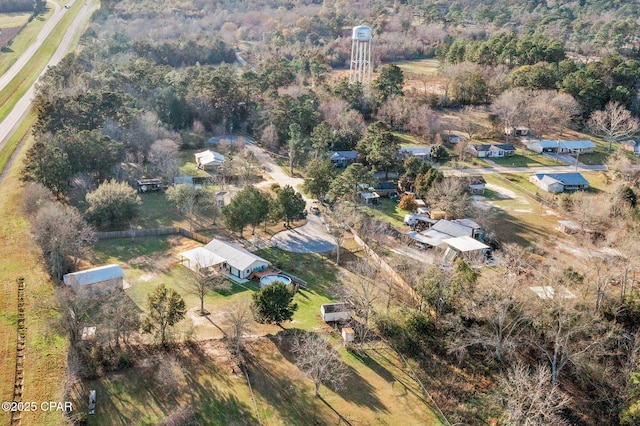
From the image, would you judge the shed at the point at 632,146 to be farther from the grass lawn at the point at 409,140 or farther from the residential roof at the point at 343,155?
the residential roof at the point at 343,155

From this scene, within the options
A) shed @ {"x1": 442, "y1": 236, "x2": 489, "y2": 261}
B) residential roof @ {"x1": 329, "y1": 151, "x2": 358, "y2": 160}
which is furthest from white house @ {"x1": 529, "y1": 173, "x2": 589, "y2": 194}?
residential roof @ {"x1": 329, "y1": 151, "x2": 358, "y2": 160}

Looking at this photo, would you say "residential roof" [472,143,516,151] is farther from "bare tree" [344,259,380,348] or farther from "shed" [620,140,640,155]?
"bare tree" [344,259,380,348]

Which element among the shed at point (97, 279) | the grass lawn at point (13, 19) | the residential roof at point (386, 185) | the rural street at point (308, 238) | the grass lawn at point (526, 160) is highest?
the grass lawn at point (13, 19)

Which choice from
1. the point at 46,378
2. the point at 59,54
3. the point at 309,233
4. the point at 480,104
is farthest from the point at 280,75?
the point at 46,378

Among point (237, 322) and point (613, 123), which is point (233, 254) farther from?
point (613, 123)

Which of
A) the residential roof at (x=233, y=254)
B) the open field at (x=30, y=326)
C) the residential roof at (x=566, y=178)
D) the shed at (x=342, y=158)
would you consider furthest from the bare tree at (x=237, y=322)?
the residential roof at (x=566, y=178)

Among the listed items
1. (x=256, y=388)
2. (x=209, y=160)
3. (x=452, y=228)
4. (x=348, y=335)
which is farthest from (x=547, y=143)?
(x=256, y=388)
